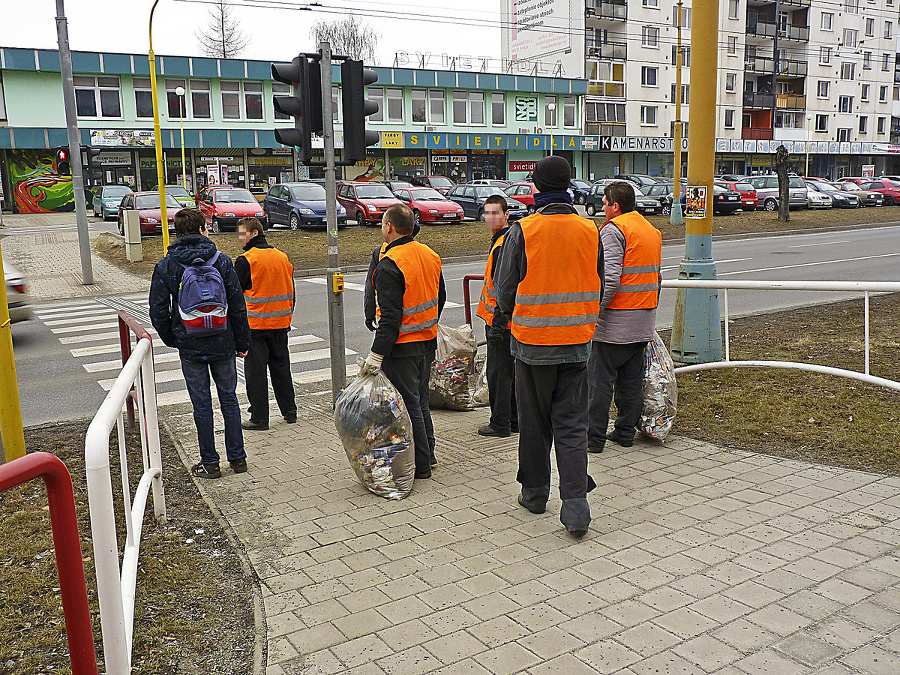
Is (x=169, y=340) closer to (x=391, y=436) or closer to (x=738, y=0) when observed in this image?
(x=391, y=436)

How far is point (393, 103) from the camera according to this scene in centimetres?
4906

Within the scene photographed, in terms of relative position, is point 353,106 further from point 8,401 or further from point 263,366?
point 8,401

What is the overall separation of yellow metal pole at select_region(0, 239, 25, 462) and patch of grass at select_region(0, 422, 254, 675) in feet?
1.88

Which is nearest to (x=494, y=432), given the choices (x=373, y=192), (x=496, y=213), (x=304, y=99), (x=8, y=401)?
(x=496, y=213)

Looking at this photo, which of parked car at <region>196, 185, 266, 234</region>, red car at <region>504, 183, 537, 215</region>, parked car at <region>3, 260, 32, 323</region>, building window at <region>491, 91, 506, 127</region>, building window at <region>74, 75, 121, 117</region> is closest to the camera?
parked car at <region>3, 260, 32, 323</region>

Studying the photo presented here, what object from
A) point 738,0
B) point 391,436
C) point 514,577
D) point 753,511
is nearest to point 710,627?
point 514,577

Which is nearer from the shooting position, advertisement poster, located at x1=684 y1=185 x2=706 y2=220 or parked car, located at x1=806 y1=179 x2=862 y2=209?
advertisement poster, located at x1=684 y1=185 x2=706 y2=220

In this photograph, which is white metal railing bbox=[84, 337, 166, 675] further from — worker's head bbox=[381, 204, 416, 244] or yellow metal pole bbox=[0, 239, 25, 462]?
yellow metal pole bbox=[0, 239, 25, 462]

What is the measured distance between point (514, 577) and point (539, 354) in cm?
127

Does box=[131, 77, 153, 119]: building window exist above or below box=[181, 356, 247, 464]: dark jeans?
above

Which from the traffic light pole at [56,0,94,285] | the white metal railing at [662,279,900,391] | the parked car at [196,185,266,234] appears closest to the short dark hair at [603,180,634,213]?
the white metal railing at [662,279,900,391]

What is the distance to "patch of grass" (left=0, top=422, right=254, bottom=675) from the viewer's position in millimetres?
3486

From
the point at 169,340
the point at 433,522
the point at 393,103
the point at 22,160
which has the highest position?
the point at 393,103

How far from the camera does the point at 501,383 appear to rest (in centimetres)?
664
